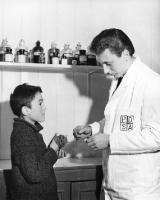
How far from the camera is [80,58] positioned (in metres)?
2.15

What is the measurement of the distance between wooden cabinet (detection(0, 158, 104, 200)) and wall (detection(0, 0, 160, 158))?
1.37 ft

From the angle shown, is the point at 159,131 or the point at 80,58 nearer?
the point at 159,131

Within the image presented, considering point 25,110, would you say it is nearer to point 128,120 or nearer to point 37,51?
point 128,120

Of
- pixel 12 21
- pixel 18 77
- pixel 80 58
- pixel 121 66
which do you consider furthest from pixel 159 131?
pixel 12 21

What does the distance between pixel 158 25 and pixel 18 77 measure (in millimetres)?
1233

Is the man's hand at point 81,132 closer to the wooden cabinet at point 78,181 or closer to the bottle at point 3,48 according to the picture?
the wooden cabinet at point 78,181

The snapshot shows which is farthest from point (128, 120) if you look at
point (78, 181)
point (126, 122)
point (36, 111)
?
point (78, 181)

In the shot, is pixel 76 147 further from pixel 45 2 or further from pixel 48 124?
pixel 45 2

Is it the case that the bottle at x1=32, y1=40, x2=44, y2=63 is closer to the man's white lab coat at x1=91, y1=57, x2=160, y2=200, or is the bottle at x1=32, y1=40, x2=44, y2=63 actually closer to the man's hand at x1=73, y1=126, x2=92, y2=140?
the man's hand at x1=73, y1=126, x2=92, y2=140

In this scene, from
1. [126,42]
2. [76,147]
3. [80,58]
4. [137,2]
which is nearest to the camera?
[126,42]

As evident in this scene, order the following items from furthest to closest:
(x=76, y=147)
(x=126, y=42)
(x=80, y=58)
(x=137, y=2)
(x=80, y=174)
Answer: (x=137, y=2), (x=76, y=147), (x=80, y=58), (x=80, y=174), (x=126, y=42)

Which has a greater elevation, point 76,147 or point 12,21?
point 12,21

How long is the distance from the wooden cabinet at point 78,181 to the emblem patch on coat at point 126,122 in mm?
603

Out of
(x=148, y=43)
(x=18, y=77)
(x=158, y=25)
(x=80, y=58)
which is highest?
(x=158, y=25)
